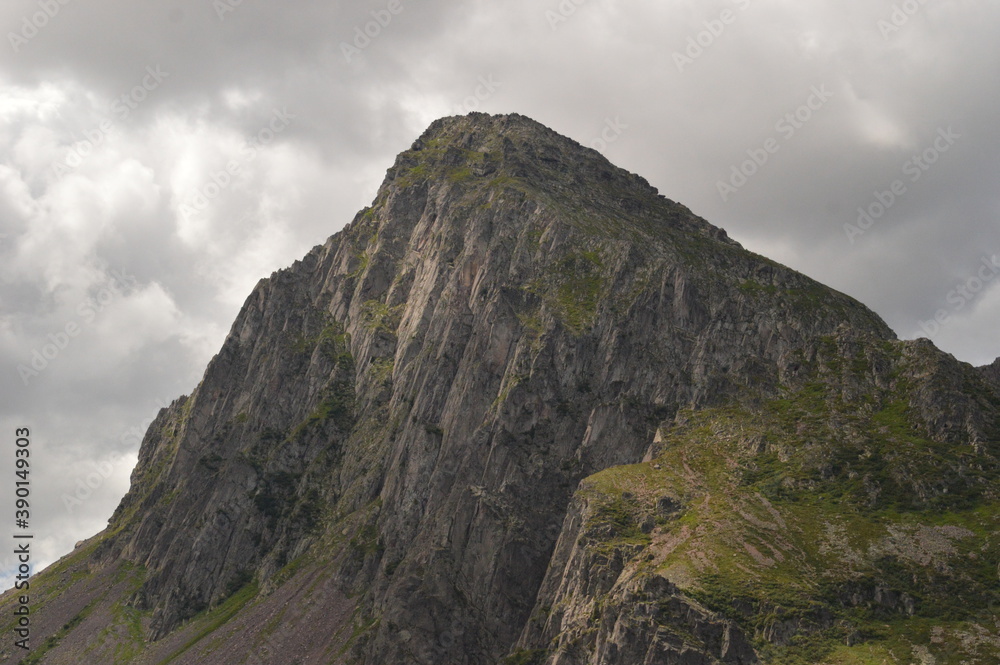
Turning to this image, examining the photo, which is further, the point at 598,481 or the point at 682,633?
the point at 598,481

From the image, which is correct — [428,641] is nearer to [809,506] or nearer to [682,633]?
[682,633]

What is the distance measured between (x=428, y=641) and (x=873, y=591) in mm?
102809

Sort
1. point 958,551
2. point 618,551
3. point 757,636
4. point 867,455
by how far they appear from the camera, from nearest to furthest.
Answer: point 757,636 → point 958,551 → point 618,551 → point 867,455

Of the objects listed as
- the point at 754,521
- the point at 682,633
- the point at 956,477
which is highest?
the point at 956,477

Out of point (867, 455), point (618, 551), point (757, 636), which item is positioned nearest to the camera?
point (757, 636)

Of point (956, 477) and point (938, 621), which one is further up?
point (956, 477)

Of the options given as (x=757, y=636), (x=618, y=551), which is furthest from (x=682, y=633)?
(x=618, y=551)

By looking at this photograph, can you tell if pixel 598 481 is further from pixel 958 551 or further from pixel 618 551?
pixel 958 551

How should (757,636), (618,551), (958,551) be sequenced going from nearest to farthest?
(757,636) → (958,551) → (618,551)

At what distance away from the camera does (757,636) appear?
145 metres

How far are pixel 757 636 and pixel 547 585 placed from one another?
61653mm

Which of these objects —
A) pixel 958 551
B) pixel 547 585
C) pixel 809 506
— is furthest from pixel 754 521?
pixel 547 585

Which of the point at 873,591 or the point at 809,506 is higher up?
the point at 809,506

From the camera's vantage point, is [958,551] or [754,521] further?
[754,521]
